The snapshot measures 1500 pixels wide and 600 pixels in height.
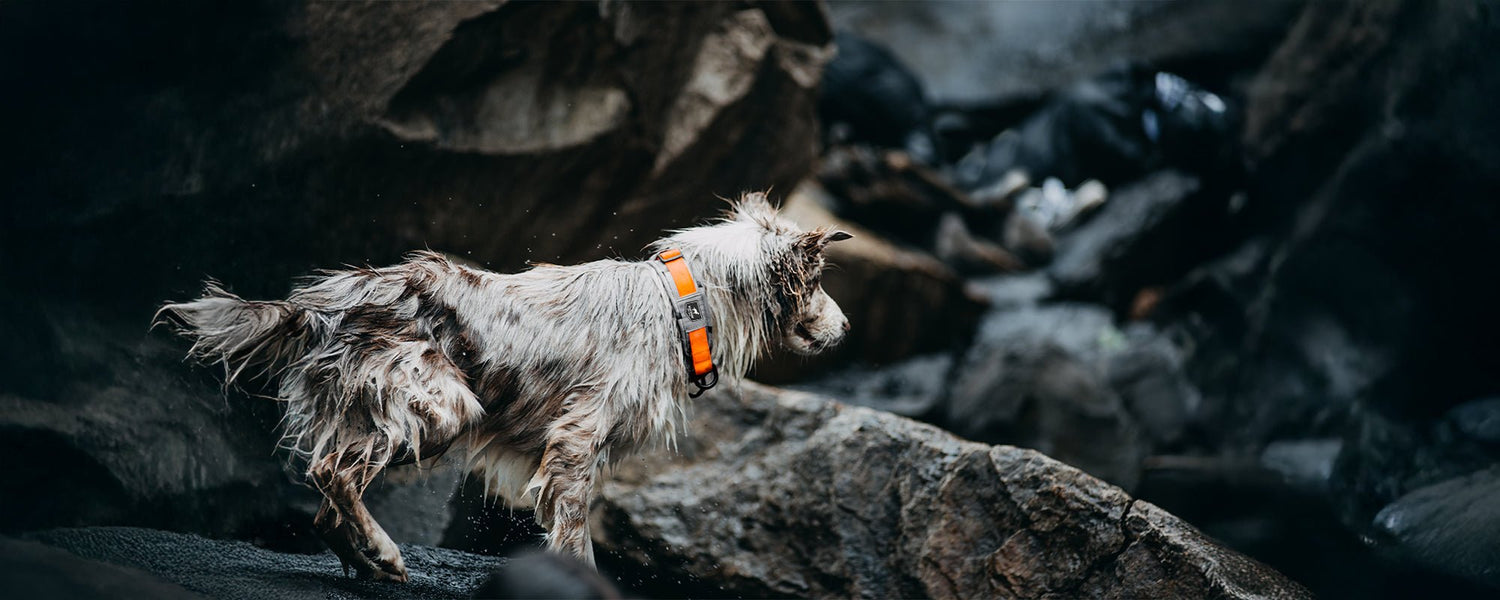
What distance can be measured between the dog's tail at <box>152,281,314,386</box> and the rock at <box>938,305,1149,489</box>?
219 inches

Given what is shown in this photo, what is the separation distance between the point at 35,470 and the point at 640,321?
2.26m

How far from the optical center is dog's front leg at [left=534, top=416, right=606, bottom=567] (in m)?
3.45

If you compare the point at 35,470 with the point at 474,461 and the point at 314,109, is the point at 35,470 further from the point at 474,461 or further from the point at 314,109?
the point at 314,109

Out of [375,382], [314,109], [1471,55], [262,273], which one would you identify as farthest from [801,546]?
[1471,55]

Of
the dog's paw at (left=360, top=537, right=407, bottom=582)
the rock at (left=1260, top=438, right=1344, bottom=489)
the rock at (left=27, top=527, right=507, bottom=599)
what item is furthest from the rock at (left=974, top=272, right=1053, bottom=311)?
the dog's paw at (left=360, top=537, right=407, bottom=582)

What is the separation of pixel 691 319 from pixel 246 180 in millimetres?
2307

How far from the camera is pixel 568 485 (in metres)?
3.46

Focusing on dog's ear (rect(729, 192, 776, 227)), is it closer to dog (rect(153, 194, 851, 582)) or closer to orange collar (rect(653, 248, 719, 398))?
dog (rect(153, 194, 851, 582))

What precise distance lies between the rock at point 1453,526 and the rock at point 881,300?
167 inches

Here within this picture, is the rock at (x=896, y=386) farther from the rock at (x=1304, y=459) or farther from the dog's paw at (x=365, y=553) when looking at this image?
the dog's paw at (x=365, y=553)

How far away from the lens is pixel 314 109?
466cm

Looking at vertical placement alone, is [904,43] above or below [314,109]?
below

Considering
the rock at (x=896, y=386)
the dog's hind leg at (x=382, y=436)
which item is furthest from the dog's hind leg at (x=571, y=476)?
the rock at (x=896, y=386)

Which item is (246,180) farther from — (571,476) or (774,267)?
(774,267)
